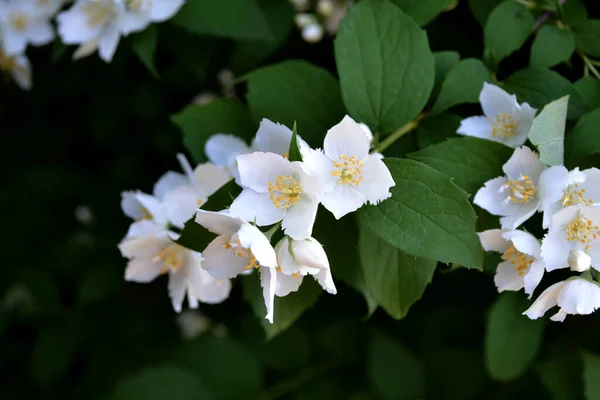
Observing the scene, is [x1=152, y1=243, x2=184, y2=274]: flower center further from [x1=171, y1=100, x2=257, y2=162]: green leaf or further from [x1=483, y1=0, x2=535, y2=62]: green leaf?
[x1=483, y1=0, x2=535, y2=62]: green leaf

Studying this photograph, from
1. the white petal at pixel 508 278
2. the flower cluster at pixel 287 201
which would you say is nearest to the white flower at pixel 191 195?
the flower cluster at pixel 287 201

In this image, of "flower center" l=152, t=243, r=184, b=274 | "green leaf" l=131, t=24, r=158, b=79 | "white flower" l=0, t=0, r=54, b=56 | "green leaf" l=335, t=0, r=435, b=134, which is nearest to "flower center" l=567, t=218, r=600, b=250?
"green leaf" l=335, t=0, r=435, b=134

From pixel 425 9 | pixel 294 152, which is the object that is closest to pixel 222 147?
pixel 294 152

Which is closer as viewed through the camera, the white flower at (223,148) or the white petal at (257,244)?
the white petal at (257,244)

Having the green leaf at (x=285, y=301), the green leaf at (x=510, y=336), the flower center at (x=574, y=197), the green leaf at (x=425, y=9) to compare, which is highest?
the green leaf at (x=425, y=9)

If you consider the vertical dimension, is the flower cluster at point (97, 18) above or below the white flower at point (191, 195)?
above

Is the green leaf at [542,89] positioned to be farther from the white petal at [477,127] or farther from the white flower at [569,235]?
the white flower at [569,235]
